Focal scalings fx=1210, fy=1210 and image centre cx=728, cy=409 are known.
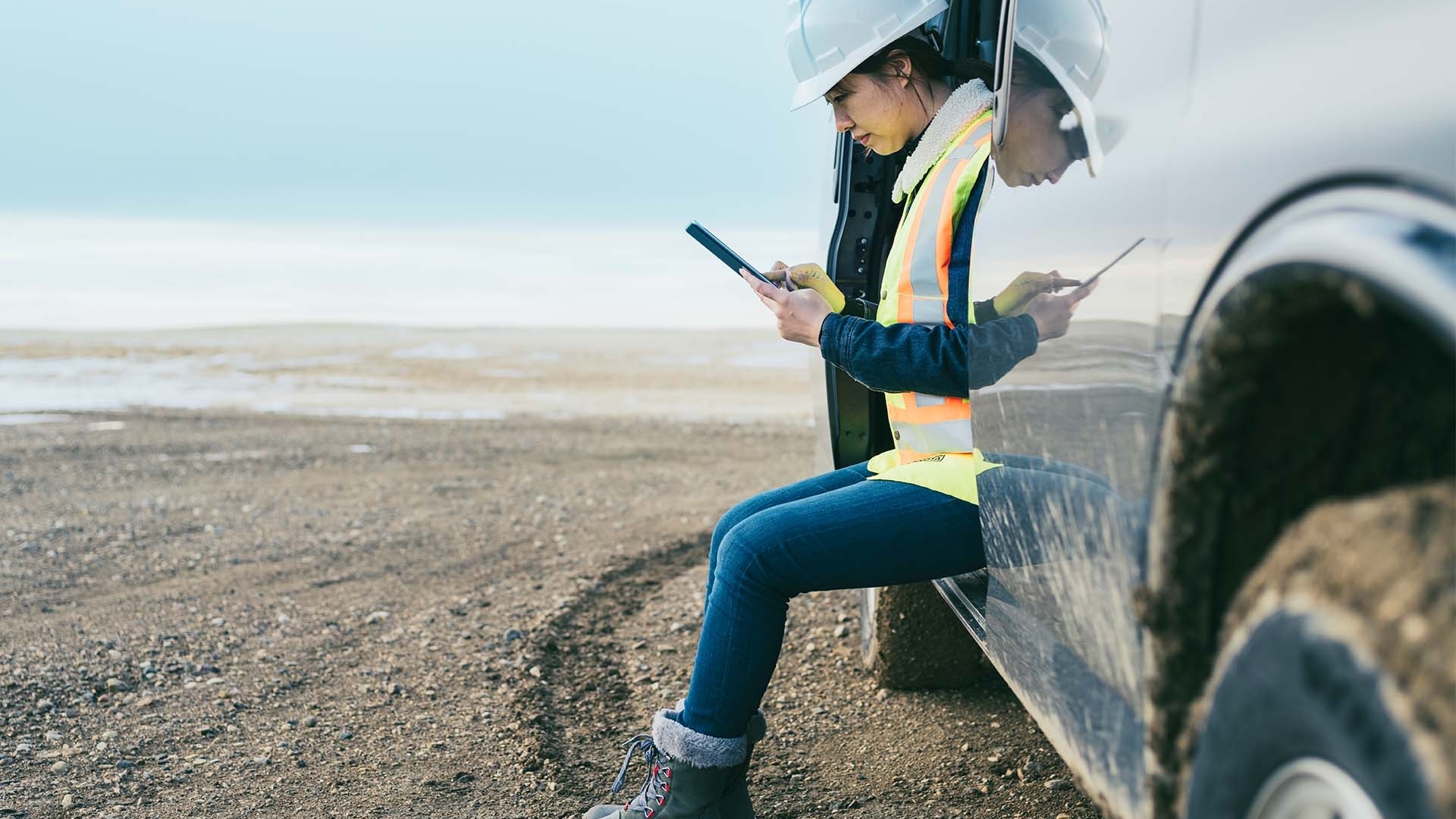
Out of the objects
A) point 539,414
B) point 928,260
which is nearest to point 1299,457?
point 928,260

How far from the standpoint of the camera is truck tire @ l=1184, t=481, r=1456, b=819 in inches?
36.8

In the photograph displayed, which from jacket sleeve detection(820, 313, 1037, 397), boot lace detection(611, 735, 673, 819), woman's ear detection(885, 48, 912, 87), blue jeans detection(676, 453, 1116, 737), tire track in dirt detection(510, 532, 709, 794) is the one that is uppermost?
woman's ear detection(885, 48, 912, 87)

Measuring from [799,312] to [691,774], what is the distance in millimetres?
964

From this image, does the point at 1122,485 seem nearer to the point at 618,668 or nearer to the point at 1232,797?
the point at 1232,797

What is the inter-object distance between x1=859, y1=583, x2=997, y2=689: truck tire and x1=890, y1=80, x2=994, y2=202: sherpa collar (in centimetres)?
152

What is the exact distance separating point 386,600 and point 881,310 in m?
3.04

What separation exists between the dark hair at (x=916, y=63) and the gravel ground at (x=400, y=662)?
5.72 feet

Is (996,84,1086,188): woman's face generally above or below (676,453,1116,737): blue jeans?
above

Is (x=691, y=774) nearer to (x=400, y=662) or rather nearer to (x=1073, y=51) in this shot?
(x=1073, y=51)

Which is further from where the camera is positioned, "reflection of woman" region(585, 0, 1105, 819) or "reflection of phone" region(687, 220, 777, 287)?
"reflection of phone" region(687, 220, 777, 287)

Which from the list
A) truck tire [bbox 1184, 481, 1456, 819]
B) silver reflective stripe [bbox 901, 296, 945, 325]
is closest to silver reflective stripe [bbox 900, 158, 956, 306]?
silver reflective stripe [bbox 901, 296, 945, 325]

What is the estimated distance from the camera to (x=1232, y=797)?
1.22 metres

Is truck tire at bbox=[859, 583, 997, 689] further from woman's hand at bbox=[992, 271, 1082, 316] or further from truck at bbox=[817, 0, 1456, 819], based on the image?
truck at bbox=[817, 0, 1456, 819]

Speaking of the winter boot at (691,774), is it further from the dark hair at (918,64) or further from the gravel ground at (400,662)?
the dark hair at (918,64)
